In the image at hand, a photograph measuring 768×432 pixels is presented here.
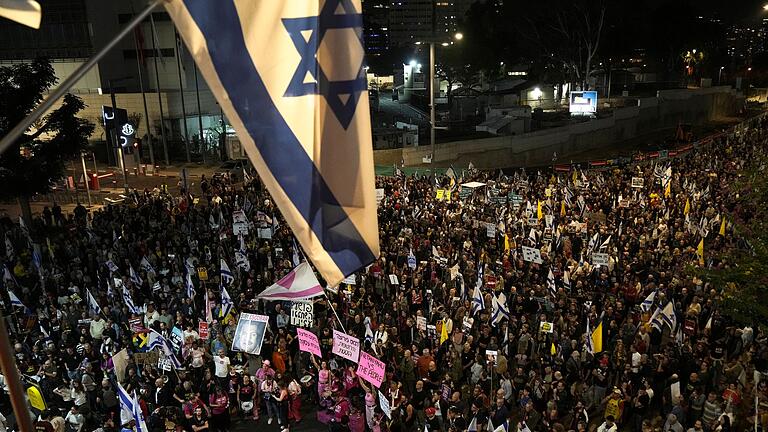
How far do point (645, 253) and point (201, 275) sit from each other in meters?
12.9

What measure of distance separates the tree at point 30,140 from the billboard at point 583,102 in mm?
39557

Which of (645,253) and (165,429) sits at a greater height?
(645,253)

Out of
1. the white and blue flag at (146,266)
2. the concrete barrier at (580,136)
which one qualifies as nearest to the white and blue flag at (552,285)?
the white and blue flag at (146,266)

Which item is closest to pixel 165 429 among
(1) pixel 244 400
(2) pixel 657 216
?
(1) pixel 244 400

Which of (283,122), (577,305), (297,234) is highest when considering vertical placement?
(283,122)

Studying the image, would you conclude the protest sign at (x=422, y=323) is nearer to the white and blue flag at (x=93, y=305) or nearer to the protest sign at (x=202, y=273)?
the protest sign at (x=202, y=273)

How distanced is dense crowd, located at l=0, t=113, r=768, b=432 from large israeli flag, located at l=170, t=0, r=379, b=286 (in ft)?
21.7

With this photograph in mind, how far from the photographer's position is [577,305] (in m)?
14.4

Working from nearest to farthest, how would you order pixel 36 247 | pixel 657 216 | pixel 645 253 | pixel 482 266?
1. pixel 482 266
2. pixel 645 253
3. pixel 36 247
4. pixel 657 216

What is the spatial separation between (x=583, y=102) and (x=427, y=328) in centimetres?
4260

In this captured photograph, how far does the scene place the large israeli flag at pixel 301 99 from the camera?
4.08 meters

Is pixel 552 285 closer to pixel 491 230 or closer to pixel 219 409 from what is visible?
pixel 491 230

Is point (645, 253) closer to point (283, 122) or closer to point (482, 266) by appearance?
point (482, 266)

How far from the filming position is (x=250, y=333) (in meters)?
12.1
